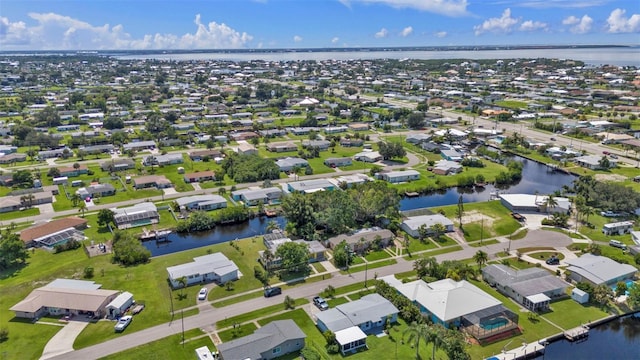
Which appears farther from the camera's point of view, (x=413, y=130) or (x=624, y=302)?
(x=413, y=130)

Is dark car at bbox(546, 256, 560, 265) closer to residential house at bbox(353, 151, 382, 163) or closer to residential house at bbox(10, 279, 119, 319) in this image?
residential house at bbox(10, 279, 119, 319)

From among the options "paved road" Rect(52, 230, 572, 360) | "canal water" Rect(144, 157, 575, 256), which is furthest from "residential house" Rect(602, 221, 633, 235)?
"canal water" Rect(144, 157, 575, 256)

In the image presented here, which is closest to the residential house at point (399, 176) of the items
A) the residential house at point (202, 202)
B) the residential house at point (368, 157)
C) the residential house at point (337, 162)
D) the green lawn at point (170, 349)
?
the residential house at point (337, 162)

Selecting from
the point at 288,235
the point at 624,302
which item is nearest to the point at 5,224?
the point at 288,235

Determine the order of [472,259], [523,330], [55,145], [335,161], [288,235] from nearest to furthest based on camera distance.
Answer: [523,330]
[472,259]
[288,235]
[335,161]
[55,145]

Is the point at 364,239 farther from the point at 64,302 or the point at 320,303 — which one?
the point at 64,302

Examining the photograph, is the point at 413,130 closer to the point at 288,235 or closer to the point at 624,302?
the point at 288,235
